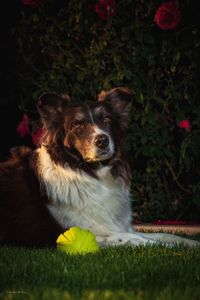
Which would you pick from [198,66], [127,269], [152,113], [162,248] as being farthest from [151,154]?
[127,269]

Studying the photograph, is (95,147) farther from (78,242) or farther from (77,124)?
(78,242)

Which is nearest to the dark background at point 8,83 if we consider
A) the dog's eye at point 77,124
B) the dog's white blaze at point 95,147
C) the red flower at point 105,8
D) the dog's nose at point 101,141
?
the red flower at point 105,8

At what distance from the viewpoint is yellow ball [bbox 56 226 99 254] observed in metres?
5.62

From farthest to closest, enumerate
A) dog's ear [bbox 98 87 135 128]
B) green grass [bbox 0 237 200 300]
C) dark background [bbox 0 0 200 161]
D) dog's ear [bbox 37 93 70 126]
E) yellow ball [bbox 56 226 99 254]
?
dark background [bbox 0 0 200 161] → dog's ear [bbox 98 87 135 128] → dog's ear [bbox 37 93 70 126] → yellow ball [bbox 56 226 99 254] → green grass [bbox 0 237 200 300]

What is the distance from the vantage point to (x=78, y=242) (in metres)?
5.64

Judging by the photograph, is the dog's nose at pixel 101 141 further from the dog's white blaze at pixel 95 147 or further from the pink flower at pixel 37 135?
the pink flower at pixel 37 135

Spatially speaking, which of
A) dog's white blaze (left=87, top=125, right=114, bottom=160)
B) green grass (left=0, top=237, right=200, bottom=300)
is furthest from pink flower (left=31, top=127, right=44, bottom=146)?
green grass (left=0, top=237, right=200, bottom=300)

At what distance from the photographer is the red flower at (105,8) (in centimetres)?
782

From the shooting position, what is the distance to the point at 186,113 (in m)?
8.10

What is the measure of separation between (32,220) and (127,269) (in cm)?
178

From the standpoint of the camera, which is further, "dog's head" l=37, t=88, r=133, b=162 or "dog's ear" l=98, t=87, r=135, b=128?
"dog's ear" l=98, t=87, r=135, b=128

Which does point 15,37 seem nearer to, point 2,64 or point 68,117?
point 2,64

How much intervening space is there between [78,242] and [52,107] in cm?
158

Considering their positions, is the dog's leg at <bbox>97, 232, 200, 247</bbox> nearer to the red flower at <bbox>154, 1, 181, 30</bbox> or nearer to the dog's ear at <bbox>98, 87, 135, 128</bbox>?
the dog's ear at <bbox>98, 87, 135, 128</bbox>
